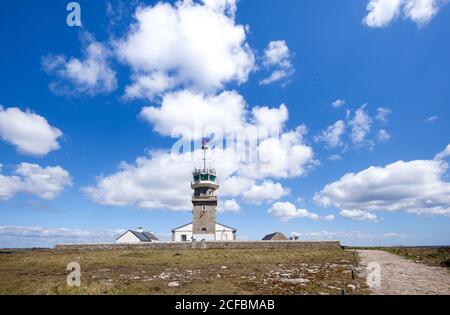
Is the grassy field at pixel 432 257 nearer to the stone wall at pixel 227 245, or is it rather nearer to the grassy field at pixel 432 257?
the grassy field at pixel 432 257

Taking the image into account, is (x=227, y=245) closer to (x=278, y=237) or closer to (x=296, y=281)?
(x=278, y=237)

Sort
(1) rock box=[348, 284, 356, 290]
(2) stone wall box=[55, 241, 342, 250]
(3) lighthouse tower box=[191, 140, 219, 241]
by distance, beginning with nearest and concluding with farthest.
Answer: (1) rock box=[348, 284, 356, 290] → (2) stone wall box=[55, 241, 342, 250] → (3) lighthouse tower box=[191, 140, 219, 241]

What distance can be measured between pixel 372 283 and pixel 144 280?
10452 millimetres

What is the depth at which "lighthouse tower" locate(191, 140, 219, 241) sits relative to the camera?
5400cm

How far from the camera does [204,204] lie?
180 ft

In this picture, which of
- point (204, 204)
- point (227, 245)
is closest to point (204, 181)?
point (204, 204)

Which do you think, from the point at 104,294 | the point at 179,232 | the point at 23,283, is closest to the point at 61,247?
the point at 179,232

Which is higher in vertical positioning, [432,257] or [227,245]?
[227,245]

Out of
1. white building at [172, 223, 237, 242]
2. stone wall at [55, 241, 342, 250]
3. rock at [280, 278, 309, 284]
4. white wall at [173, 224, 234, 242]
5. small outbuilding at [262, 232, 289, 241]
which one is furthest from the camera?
small outbuilding at [262, 232, 289, 241]

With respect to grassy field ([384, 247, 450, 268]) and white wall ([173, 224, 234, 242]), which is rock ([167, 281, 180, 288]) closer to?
grassy field ([384, 247, 450, 268])

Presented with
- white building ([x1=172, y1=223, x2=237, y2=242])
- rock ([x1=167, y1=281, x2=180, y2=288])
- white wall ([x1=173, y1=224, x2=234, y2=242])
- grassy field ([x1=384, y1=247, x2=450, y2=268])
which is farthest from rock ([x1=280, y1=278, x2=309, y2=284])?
white building ([x1=172, y1=223, x2=237, y2=242])

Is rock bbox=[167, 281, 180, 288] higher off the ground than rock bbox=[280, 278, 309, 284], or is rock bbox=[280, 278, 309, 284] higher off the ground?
rock bbox=[280, 278, 309, 284]

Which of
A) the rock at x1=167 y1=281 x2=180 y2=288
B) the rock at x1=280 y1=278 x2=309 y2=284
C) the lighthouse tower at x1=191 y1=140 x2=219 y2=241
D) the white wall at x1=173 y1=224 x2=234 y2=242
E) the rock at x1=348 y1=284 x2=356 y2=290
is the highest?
the lighthouse tower at x1=191 y1=140 x2=219 y2=241
